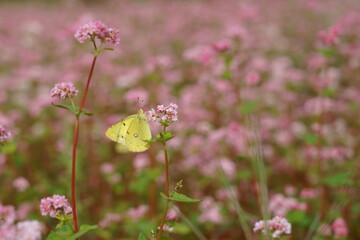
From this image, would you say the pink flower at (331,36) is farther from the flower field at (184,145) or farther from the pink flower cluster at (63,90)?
the pink flower cluster at (63,90)

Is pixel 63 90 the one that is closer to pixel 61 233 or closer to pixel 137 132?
pixel 137 132

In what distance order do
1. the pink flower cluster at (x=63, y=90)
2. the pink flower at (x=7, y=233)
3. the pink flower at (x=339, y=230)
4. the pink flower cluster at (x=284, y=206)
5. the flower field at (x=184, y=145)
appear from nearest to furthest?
the pink flower cluster at (x=63, y=90)
the flower field at (x=184, y=145)
the pink flower at (x=7, y=233)
the pink flower at (x=339, y=230)
the pink flower cluster at (x=284, y=206)

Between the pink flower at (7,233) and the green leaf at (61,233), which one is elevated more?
the green leaf at (61,233)

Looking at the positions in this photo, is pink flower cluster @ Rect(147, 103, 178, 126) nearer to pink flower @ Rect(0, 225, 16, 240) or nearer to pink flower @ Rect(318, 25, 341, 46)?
pink flower @ Rect(0, 225, 16, 240)

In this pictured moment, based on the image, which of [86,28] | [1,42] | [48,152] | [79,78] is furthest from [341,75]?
[1,42]

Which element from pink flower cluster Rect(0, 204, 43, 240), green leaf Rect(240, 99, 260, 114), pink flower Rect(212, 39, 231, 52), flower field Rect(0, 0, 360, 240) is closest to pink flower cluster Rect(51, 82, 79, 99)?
flower field Rect(0, 0, 360, 240)

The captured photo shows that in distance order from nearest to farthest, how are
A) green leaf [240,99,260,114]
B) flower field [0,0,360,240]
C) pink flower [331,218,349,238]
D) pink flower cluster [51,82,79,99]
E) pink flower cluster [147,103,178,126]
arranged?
pink flower cluster [147,103,178,126] → pink flower cluster [51,82,79,99] → flower field [0,0,360,240] → pink flower [331,218,349,238] → green leaf [240,99,260,114]

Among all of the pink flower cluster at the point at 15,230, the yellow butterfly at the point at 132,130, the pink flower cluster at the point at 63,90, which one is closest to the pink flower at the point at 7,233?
the pink flower cluster at the point at 15,230

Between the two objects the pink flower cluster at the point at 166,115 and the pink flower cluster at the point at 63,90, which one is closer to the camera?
the pink flower cluster at the point at 166,115

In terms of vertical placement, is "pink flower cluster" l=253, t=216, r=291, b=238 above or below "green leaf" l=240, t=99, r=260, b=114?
below
